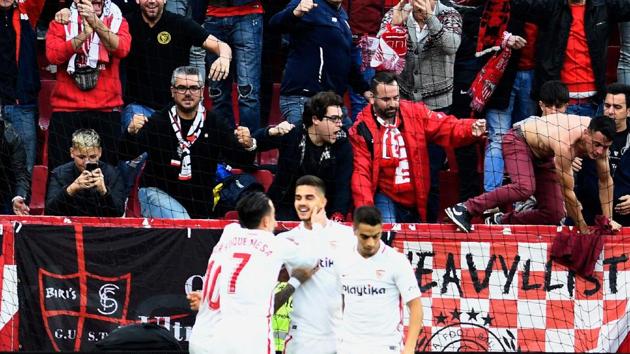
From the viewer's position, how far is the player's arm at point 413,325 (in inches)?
350

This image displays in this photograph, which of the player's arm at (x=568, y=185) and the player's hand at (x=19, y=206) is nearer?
the player's arm at (x=568, y=185)

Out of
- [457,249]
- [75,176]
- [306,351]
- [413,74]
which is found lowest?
[306,351]

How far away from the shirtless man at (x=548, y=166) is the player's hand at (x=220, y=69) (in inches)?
89.2

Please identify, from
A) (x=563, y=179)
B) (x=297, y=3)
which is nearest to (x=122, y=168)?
(x=297, y=3)

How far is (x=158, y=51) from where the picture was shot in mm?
12273

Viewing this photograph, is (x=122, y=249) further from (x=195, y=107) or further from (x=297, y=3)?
(x=297, y=3)

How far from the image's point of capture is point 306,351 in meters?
9.69

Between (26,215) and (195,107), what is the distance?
63.9 inches

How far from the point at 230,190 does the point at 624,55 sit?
12.4ft

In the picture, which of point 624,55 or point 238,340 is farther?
point 624,55

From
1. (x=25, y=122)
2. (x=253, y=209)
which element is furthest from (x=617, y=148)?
(x=25, y=122)

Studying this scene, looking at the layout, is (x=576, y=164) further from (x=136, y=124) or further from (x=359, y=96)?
(x=136, y=124)

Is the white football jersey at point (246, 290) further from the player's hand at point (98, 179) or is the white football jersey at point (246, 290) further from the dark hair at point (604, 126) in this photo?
the dark hair at point (604, 126)

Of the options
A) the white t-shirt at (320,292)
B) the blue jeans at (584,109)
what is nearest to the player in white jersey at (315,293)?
the white t-shirt at (320,292)
